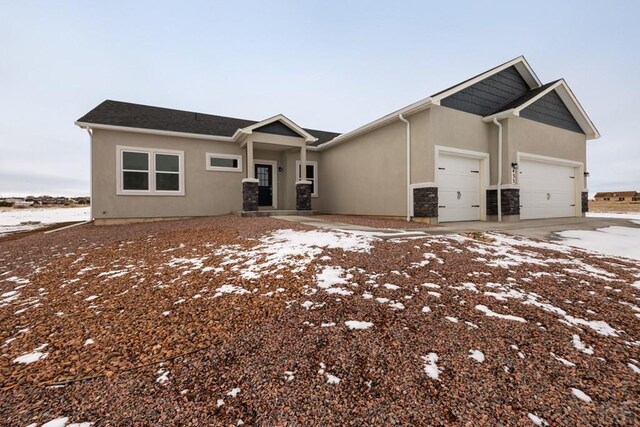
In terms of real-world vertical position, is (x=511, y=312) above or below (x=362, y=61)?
below

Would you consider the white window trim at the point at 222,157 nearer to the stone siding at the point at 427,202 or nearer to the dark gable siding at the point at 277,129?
the dark gable siding at the point at 277,129

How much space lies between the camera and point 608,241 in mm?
5094

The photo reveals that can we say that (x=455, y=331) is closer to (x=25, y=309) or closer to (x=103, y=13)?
(x=25, y=309)

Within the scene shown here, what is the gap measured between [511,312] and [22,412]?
10.4ft

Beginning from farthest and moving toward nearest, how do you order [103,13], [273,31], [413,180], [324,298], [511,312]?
[273,31] → [103,13] → [413,180] → [324,298] → [511,312]

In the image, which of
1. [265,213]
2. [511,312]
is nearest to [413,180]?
[265,213]

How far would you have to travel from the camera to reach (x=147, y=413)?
125 centimetres

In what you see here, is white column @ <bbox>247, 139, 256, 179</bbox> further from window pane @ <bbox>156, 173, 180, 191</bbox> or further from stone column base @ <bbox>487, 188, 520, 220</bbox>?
stone column base @ <bbox>487, 188, 520, 220</bbox>

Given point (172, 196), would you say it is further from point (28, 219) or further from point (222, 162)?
point (28, 219)

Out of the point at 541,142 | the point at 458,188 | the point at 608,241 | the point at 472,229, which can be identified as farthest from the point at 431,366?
the point at 541,142

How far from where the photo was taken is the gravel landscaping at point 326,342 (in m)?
1.28

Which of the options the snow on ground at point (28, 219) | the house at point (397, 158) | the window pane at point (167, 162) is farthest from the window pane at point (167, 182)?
the snow on ground at point (28, 219)

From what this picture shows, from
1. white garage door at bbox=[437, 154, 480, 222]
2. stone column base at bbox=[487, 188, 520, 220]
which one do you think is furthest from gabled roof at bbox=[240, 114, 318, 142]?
stone column base at bbox=[487, 188, 520, 220]

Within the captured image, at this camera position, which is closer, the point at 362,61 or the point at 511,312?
the point at 511,312
